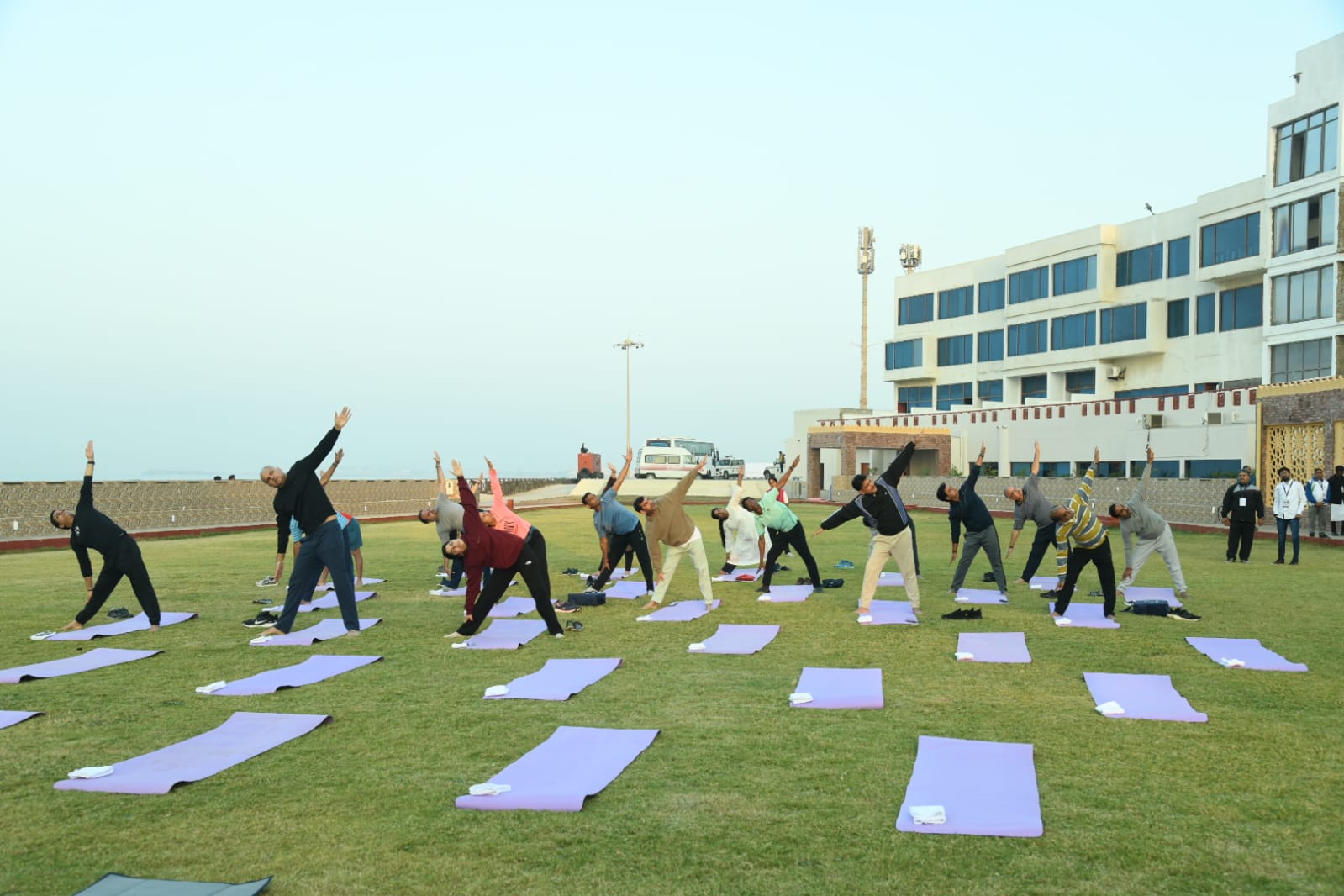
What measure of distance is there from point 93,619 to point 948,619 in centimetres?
1052

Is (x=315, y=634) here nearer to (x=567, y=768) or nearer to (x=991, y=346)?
(x=567, y=768)

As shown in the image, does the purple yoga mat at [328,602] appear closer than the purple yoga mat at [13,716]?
No

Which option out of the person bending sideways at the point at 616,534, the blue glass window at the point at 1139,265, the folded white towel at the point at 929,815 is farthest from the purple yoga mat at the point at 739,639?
the blue glass window at the point at 1139,265

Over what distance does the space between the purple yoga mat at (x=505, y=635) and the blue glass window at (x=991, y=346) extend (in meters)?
44.6

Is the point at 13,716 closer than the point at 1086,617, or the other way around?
the point at 13,716

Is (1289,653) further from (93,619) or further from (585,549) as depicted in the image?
(585,549)

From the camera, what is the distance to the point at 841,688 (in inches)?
323

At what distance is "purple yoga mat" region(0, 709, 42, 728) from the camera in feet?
24.5

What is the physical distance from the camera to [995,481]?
40188 mm

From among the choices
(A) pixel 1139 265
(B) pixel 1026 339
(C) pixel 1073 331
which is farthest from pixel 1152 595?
(B) pixel 1026 339

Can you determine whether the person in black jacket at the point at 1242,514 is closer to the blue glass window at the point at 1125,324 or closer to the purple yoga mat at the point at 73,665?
the purple yoga mat at the point at 73,665

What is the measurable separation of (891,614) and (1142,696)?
15.3 ft

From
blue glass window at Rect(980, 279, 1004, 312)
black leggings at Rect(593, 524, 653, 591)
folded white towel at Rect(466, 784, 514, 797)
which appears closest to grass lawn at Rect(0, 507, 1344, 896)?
folded white towel at Rect(466, 784, 514, 797)

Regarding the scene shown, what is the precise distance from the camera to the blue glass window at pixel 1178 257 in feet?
140
